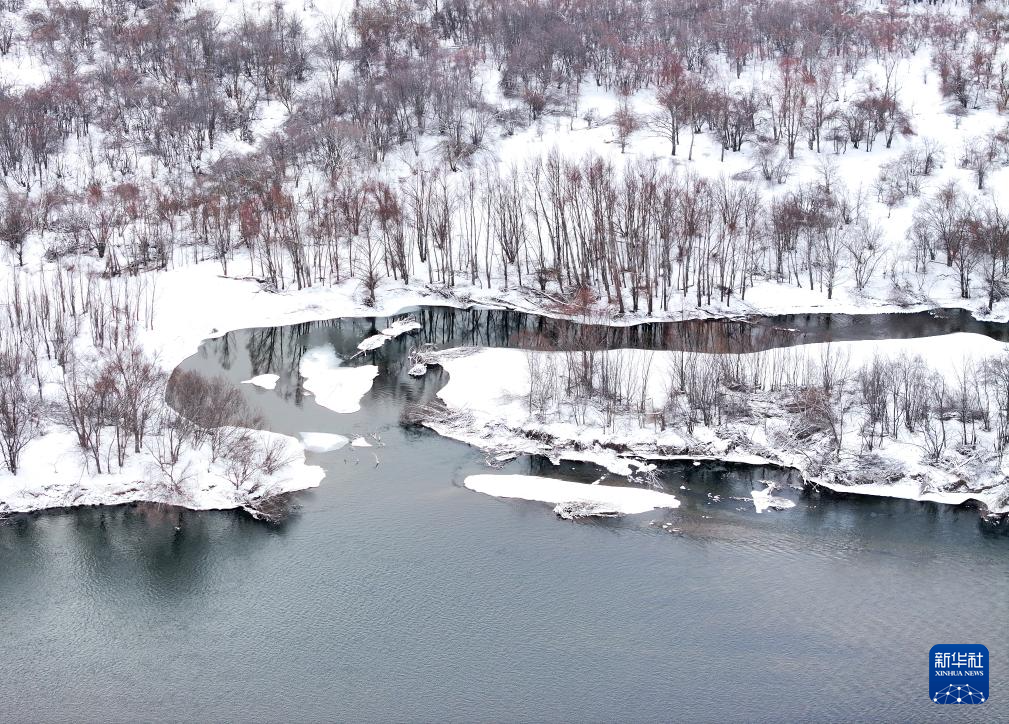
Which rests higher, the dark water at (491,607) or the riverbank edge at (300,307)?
the riverbank edge at (300,307)

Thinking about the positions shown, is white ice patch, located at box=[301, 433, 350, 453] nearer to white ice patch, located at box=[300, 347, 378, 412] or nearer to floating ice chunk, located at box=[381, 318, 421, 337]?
white ice patch, located at box=[300, 347, 378, 412]

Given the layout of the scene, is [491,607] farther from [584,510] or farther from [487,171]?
[487,171]

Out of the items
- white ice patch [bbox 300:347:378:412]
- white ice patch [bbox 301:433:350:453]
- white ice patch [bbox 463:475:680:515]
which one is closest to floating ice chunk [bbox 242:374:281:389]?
white ice patch [bbox 300:347:378:412]

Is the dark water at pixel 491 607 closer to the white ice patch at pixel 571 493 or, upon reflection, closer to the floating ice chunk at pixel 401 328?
the white ice patch at pixel 571 493

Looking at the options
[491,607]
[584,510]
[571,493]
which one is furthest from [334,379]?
[491,607]

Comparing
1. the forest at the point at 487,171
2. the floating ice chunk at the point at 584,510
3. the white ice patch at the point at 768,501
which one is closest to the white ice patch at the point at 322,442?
the forest at the point at 487,171

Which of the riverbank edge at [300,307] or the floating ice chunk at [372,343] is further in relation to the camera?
the riverbank edge at [300,307]
